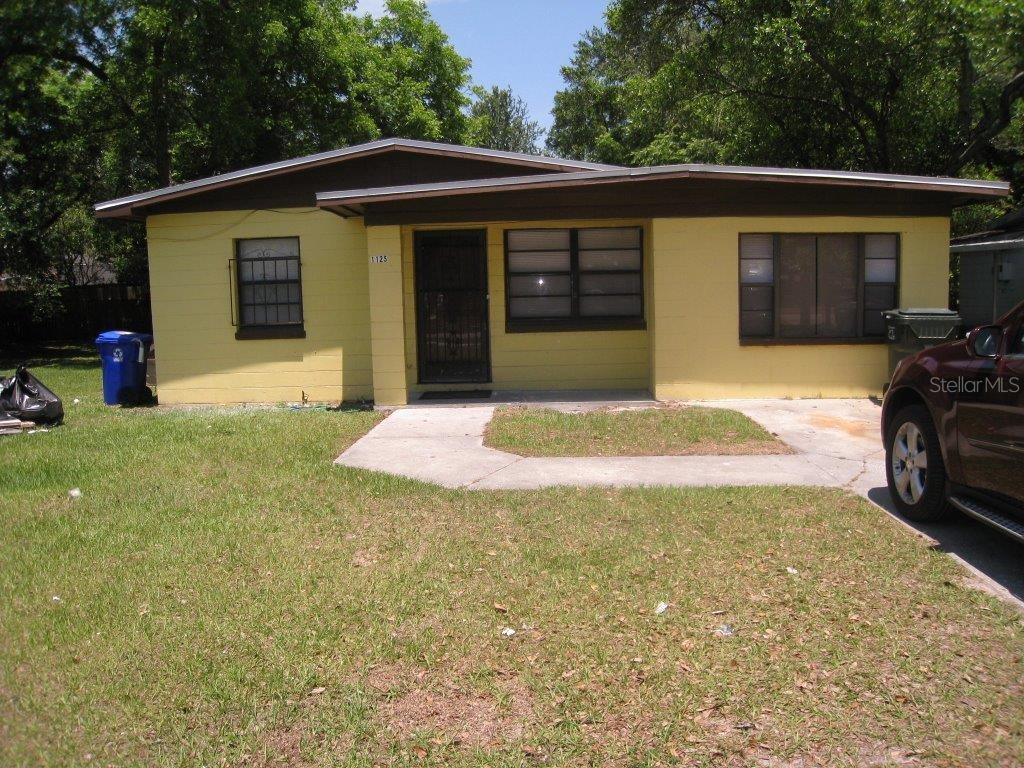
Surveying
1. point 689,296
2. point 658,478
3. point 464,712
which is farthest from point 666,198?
point 464,712

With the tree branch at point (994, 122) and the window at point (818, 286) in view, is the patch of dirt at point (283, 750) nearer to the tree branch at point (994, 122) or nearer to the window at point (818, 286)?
the window at point (818, 286)

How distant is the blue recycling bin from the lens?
12766 millimetres

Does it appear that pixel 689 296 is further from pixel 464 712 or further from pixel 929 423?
pixel 464 712

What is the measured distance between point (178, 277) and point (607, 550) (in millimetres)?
9543

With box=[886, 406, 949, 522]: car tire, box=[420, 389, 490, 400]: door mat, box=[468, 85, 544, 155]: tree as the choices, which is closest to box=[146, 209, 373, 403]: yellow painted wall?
box=[420, 389, 490, 400]: door mat

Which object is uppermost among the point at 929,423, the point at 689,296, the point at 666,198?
the point at 666,198

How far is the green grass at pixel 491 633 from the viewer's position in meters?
3.51

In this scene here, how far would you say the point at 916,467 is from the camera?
6164 mm

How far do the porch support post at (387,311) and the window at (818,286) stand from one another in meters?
4.55

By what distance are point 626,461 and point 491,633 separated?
13.5 ft

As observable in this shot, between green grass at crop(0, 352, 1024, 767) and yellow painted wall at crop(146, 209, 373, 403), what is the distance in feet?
19.1

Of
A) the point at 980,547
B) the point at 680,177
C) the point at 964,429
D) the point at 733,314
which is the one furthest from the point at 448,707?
the point at 733,314

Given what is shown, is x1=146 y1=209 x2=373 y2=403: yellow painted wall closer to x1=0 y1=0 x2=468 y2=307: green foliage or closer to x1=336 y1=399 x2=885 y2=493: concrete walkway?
x1=336 y1=399 x2=885 y2=493: concrete walkway

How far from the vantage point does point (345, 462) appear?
329 inches
